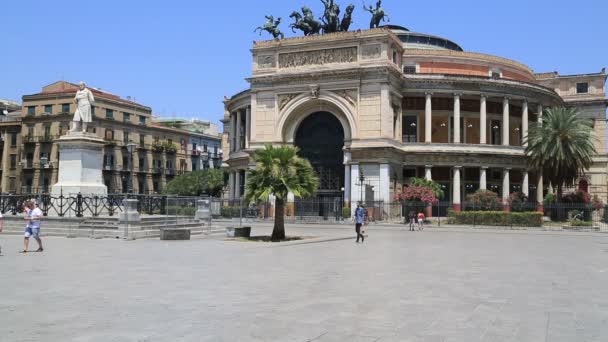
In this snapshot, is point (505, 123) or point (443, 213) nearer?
point (443, 213)

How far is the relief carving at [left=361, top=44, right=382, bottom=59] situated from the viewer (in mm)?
55737

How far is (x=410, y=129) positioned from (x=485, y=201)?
1309 centimetres

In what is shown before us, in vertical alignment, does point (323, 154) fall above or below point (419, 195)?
above

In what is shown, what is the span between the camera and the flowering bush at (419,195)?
51.9m

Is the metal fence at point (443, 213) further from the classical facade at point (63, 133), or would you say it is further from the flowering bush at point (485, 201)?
the classical facade at point (63, 133)

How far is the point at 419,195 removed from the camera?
171 feet

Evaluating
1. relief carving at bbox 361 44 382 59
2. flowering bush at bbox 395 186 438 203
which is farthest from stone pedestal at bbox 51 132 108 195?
relief carving at bbox 361 44 382 59

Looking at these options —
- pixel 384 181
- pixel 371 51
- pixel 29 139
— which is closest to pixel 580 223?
pixel 384 181

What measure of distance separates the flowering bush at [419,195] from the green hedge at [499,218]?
98.5 inches

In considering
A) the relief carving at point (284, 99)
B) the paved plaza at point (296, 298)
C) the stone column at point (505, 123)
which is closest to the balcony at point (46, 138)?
the relief carving at point (284, 99)

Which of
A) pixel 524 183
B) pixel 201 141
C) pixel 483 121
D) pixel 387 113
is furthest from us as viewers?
pixel 201 141

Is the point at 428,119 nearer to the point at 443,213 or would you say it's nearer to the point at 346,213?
the point at 443,213

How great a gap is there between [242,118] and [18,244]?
5134 centimetres

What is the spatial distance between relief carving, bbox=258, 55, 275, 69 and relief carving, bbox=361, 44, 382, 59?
950 cm
